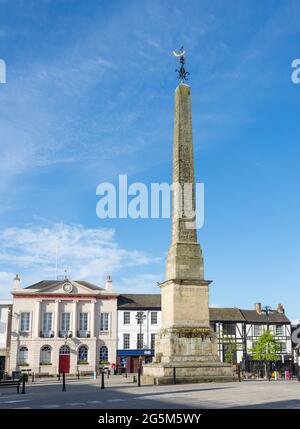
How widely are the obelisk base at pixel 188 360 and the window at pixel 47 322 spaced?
29.1 meters

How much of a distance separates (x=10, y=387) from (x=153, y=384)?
9.02 meters

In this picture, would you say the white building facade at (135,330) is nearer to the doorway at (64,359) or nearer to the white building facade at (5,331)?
the doorway at (64,359)

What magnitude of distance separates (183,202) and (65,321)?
3066cm

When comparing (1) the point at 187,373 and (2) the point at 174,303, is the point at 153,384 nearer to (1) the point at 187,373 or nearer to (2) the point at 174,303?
(1) the point at 187,373

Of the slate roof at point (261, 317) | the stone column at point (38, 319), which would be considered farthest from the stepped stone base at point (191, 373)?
the slate roof at point (261, 317)

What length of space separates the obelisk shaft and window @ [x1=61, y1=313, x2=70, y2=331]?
2938 centimetres

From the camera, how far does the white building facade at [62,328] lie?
1965 inches

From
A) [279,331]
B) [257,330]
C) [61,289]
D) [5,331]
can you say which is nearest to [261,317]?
[257,330]

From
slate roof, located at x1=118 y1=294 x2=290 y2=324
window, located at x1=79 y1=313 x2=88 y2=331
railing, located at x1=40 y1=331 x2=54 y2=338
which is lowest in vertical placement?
railing, located at x1=40 y1=331 x2=54 y2=338

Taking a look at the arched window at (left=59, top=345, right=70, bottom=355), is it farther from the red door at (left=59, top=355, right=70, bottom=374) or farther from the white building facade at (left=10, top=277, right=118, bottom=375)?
the red door at (left=59, top=355, right=70, bottom=374)

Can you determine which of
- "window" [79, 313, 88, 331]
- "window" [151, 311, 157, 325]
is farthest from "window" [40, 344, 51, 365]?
"window" [151, 311, 157, 325]

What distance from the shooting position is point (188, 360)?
22672 millimetres

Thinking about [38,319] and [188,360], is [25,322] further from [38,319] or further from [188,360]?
[188,360]

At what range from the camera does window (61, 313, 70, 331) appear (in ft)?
168
